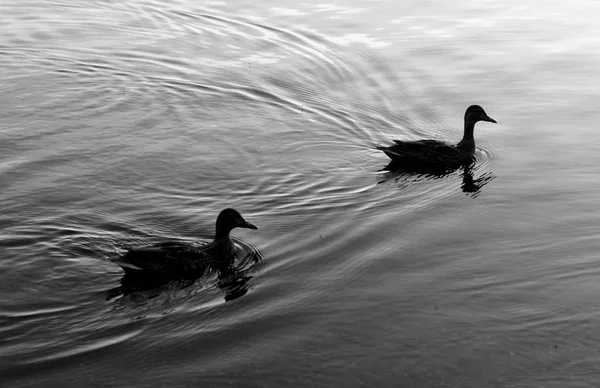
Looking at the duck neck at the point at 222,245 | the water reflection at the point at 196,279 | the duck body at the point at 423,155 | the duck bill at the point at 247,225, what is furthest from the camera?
the duck body at the point at 423,155

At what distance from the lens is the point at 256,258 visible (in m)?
11.5

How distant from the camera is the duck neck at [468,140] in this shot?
52.1 feet

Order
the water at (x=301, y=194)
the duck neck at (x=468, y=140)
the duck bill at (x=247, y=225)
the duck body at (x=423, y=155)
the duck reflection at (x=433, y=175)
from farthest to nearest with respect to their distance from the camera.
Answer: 1. the duck neck at (x=468, y=140)
2. the duck body at (x=423, y=155)
3. the duck reflection at (x=433, y=175)
4. the duck bill at (x=247, y=225)
5. the water at (x=301, y=194)

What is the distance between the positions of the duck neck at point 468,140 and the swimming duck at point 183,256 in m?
5.42

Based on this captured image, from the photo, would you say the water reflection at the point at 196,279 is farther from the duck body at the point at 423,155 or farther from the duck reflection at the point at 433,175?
the duck body at the point at 423,155

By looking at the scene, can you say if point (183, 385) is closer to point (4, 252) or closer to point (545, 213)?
point (4, 252)

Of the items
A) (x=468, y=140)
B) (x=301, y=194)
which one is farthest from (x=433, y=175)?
(x=301, y=194)

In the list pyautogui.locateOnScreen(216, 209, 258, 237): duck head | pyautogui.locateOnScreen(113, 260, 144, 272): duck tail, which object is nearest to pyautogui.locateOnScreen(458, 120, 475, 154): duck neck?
pyautogui.locateOnScreen(216, 209, 258, 237): duck head

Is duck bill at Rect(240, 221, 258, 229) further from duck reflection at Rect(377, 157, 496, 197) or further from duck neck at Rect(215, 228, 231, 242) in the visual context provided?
duck reflection at Rect(377, 157, 496, 197)

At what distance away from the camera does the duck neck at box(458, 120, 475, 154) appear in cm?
1588

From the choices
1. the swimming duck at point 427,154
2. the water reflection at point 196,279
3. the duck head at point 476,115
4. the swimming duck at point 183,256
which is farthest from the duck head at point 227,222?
the duck head at point 476,115

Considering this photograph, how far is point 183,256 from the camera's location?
10867 millimetres

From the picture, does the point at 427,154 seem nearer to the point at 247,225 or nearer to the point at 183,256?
the point at 247,225

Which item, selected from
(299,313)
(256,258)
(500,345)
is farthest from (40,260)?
(500,345)
